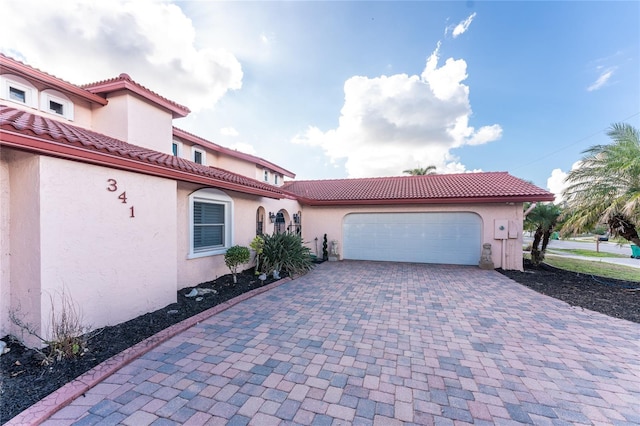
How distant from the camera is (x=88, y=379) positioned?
3.03 metres

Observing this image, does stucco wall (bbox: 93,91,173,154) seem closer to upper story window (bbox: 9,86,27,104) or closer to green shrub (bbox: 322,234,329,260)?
upper story window (bbox: 9,86,27,104)

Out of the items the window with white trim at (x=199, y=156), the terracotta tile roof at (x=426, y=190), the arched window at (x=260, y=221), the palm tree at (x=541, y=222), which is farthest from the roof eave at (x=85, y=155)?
the palm tree at (x=541, y=222)

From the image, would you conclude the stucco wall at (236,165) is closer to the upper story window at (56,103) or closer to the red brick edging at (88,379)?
the upper story window at (56,103)

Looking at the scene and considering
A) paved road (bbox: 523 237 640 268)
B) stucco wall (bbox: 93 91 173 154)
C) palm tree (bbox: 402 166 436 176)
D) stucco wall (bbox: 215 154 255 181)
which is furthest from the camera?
palm tree (bbox: 402 166 436 176)

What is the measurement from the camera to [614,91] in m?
10.9

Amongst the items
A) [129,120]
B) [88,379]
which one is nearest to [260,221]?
[129,120]

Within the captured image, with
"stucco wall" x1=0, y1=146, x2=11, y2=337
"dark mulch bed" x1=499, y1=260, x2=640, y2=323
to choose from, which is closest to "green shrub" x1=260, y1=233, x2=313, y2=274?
"stucco wall" x1=0, y1=146, x2=11, y2=337

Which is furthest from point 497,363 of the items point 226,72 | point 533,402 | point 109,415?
point 226,72

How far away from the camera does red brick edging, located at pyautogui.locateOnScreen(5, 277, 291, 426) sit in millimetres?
2463

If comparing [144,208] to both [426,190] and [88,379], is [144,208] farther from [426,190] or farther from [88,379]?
[426,190]

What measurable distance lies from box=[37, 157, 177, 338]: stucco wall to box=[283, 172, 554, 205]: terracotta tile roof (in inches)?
312

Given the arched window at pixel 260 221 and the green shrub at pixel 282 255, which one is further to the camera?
the arched window at pixel 260 221

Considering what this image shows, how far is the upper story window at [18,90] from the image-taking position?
6186mm

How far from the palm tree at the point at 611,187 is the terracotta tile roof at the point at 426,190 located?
1.31 m
